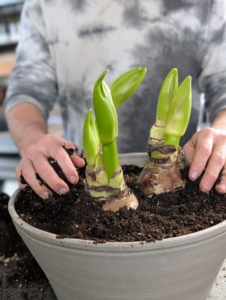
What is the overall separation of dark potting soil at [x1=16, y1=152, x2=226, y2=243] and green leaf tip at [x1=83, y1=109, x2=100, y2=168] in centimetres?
6

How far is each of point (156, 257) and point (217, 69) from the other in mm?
543

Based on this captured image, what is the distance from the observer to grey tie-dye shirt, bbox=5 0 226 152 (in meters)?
0.76

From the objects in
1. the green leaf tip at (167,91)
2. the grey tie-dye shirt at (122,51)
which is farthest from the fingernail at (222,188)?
the grey tie-dye shirt at (122,51)

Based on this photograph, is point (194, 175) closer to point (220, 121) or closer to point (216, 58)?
point (220, 121)

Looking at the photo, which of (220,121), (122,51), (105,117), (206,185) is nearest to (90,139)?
(105,117)

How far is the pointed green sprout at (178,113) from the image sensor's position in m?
0.42

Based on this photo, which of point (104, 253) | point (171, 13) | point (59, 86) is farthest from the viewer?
point (59, 86)

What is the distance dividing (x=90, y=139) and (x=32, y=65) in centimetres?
53

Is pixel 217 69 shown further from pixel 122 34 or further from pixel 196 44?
pixel 122 34

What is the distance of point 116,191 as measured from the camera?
0.41 m

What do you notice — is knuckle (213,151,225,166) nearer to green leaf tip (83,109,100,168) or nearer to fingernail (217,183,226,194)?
fingernail (217,183,226,194)

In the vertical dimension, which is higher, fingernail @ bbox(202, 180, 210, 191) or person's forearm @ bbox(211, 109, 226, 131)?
fingernail @ bbox(202, 180, 210, 191)

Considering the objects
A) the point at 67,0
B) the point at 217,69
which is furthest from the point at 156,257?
the point at 67,0

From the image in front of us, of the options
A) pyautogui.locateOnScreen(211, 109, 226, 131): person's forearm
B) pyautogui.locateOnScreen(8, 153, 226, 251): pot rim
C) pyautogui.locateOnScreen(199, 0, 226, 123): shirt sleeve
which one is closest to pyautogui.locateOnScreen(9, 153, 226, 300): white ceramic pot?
pyautogui.locateOnScreen(8, 153, 226, 251): pot rim
